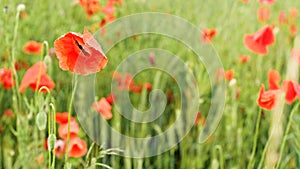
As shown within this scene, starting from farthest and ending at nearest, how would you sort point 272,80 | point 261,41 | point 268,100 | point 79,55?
point 261,41
point 272,80
point 268,100
point 79,55

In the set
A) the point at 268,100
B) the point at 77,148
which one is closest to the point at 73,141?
the point at 77,148

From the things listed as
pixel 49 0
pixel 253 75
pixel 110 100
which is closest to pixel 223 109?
pixel 110 100

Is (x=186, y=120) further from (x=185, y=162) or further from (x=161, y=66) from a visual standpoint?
(x=161, y=66)

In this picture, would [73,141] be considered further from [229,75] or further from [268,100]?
[229,75]

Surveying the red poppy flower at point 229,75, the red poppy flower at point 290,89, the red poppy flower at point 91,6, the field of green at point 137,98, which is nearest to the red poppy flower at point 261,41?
the field of green at point 137,98

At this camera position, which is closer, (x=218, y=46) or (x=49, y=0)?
(x=218, y=46)

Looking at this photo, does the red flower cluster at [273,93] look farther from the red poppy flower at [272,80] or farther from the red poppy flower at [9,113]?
the red poppy flower at [9,113]

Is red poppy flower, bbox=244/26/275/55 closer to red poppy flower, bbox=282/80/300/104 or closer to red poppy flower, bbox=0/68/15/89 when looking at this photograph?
red poppy flower, bbox=282/80/300/104
